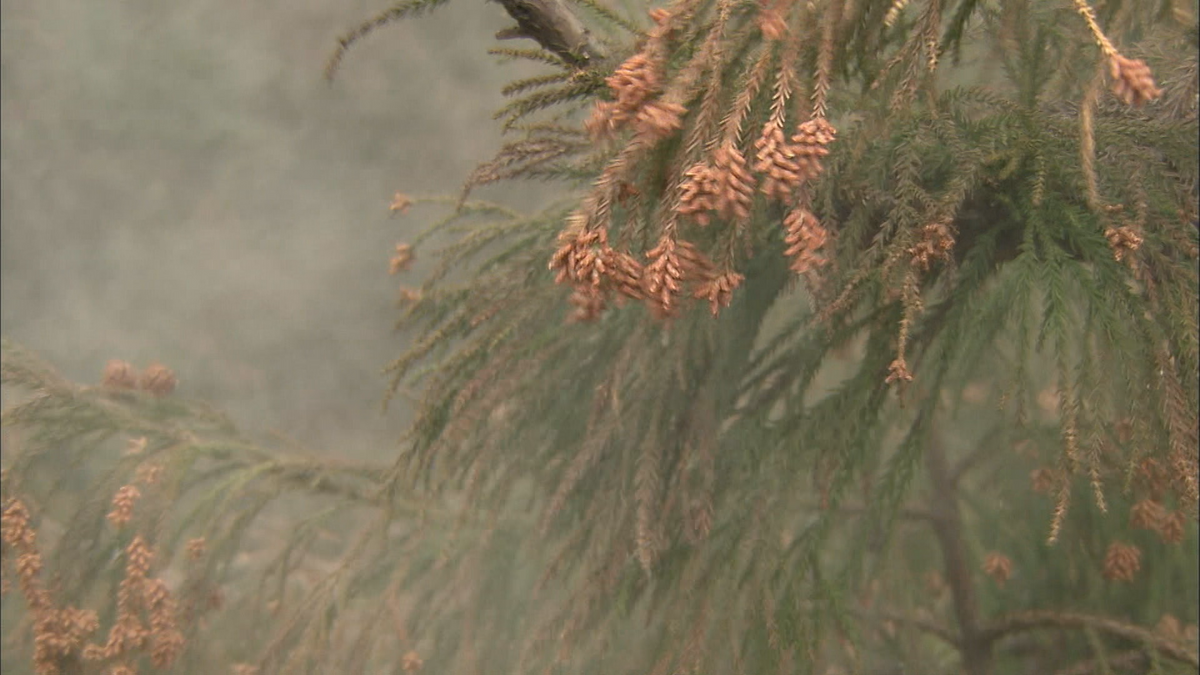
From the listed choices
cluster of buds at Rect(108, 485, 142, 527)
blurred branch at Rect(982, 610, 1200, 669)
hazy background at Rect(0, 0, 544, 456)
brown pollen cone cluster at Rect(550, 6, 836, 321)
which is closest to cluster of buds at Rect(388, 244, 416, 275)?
cluster of buds at Rect(108, 485, 142, 527)

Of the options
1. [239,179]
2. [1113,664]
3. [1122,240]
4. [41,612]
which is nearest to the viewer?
[1122,240]

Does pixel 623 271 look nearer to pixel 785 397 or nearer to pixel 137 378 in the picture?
pixel 785 397

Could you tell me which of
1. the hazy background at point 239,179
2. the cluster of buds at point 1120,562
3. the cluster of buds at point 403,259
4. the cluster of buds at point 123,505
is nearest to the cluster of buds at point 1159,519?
the cluster of buds at point 1120,562

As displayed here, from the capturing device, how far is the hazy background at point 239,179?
3.24 metres

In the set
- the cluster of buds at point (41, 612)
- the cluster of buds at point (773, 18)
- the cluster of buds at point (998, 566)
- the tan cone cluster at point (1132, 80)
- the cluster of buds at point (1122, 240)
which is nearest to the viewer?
the tan cone cluster at point (1132, 80)

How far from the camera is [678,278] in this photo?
0.70m

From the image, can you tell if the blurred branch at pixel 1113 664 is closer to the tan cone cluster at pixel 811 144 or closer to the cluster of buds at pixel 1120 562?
the cluster of buds at pixel 1120 562

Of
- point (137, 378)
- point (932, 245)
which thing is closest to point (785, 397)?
point (932, 245)

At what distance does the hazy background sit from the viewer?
128 inches

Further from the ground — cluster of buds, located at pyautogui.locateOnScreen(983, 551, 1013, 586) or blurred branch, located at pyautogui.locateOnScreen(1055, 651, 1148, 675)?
cluster of buds, located at pyautogui.locateOnScreen(983, 551, 1013, 586)

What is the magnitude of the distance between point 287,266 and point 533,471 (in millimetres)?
2981

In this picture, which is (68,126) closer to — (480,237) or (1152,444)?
(480,237)

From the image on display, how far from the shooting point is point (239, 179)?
13.0ft

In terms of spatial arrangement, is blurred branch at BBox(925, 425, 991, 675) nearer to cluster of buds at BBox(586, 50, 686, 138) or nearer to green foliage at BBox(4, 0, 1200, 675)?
green foliage at BBox(4, 0, 1200, 675)
